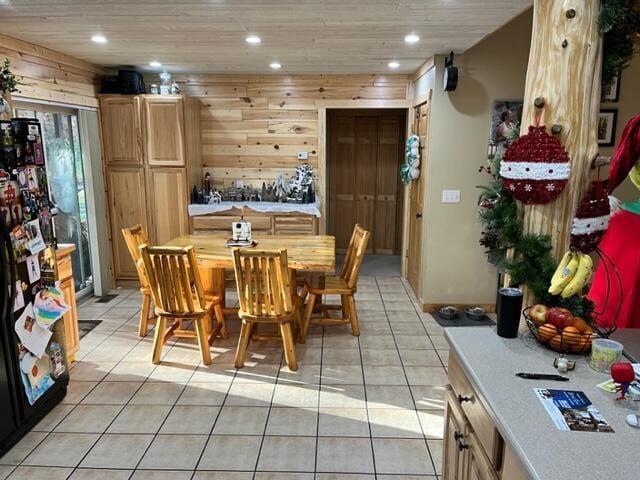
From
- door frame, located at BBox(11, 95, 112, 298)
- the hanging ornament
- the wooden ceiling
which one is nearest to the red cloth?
the wooden ceiling

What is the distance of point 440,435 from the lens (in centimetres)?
264

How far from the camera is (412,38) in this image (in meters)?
3.56

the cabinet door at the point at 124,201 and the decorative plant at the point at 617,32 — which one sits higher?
the decorative plant at the point at 617,32

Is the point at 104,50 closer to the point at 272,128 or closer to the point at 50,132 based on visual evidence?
the point at 50,132

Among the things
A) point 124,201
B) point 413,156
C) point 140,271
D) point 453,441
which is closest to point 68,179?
point 124,201

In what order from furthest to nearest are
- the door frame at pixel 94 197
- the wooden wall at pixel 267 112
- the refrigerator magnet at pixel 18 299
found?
the wooden wall at pixel 267 112, the door frame at pixel 94 197, the refrigerator magnet at pixel 18 299

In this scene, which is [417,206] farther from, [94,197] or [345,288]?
[94,197]

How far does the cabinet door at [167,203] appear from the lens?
5.06 m

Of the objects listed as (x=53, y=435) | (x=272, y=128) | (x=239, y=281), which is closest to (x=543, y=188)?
(x=239, y=281)

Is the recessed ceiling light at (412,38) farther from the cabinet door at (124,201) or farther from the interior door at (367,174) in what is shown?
the cabinet door at (124,201)

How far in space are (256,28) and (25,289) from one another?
2.19m

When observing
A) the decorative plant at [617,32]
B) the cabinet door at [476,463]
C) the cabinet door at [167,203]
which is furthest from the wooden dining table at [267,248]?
the decorative plant at [617,32]

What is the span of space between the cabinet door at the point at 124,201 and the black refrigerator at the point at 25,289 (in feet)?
7.62

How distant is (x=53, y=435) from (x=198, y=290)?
1201mm
